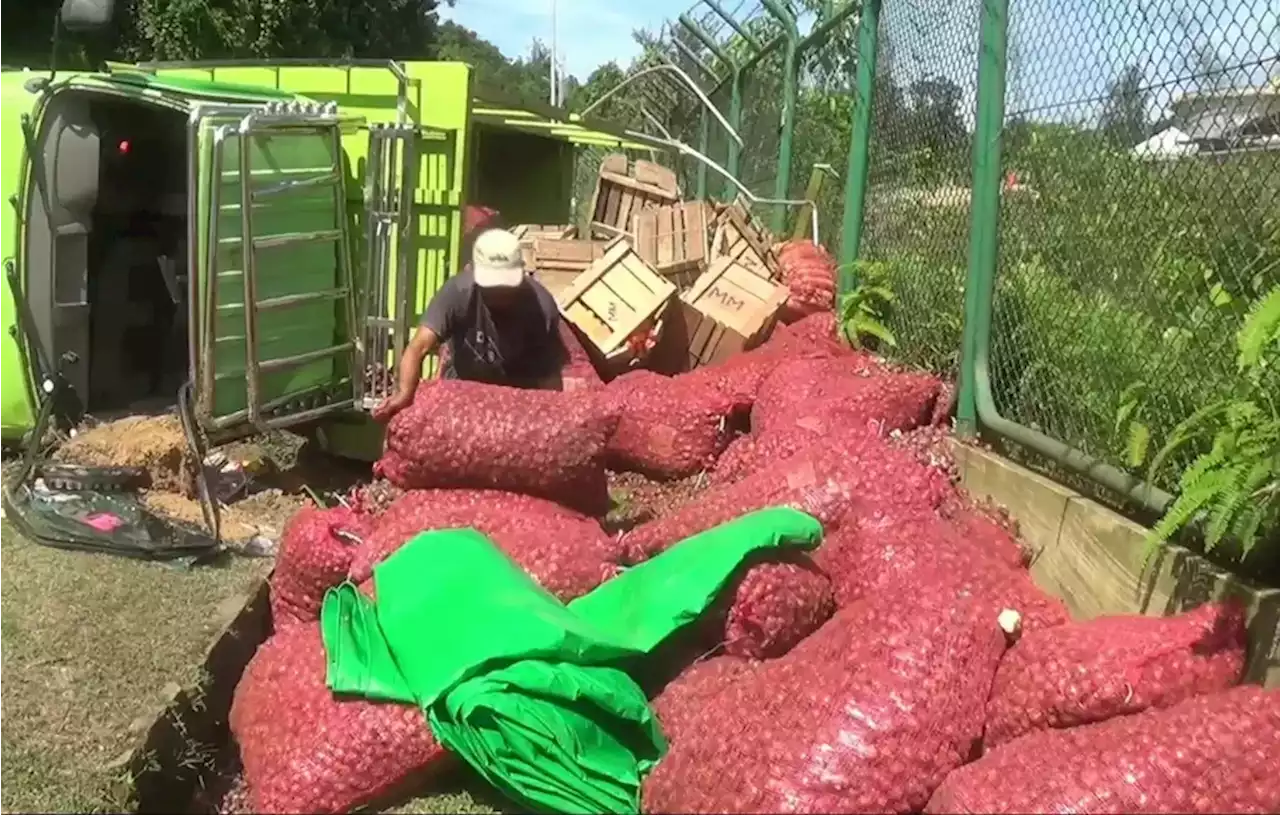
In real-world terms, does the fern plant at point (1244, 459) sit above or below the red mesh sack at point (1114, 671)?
above

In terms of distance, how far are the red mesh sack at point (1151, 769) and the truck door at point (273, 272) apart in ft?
13.6

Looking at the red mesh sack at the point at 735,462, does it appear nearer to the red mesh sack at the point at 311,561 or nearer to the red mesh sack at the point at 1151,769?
the red mesh sack at the point at 311,561

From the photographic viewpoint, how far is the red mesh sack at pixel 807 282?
784cm

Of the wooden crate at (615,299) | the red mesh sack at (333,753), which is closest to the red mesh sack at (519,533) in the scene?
the red mesh sack at (333,753)

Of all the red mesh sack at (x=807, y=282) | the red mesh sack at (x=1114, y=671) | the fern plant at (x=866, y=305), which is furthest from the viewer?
the red mesh sack at (x=807, y=282)

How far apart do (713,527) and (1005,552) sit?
88 cm

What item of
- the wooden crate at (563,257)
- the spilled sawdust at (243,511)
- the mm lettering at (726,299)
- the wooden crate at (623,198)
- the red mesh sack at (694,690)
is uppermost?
the wooden crate at (623,198)

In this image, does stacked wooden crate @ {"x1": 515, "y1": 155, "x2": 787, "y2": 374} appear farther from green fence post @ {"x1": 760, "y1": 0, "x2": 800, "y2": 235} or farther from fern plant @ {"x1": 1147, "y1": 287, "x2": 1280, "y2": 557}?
fern plant @ {"x1": 1147, "y1": 287, "x2": 1280, "y2": 557}

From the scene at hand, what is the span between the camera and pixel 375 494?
16.6ft

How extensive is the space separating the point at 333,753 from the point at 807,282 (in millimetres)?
5223

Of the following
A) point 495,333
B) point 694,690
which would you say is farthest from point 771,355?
point 694,690

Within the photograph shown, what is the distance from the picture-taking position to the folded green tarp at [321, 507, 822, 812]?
122 inches

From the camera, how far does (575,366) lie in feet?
23.6

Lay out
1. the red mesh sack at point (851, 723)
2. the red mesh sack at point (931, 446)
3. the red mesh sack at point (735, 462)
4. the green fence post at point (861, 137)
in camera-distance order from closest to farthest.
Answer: the red mesh sack at point (851, 723) < the red mesh sack at point (931, 446) < the red mesh sack at point (735, 462) < the green fence post at point (861, 137)
